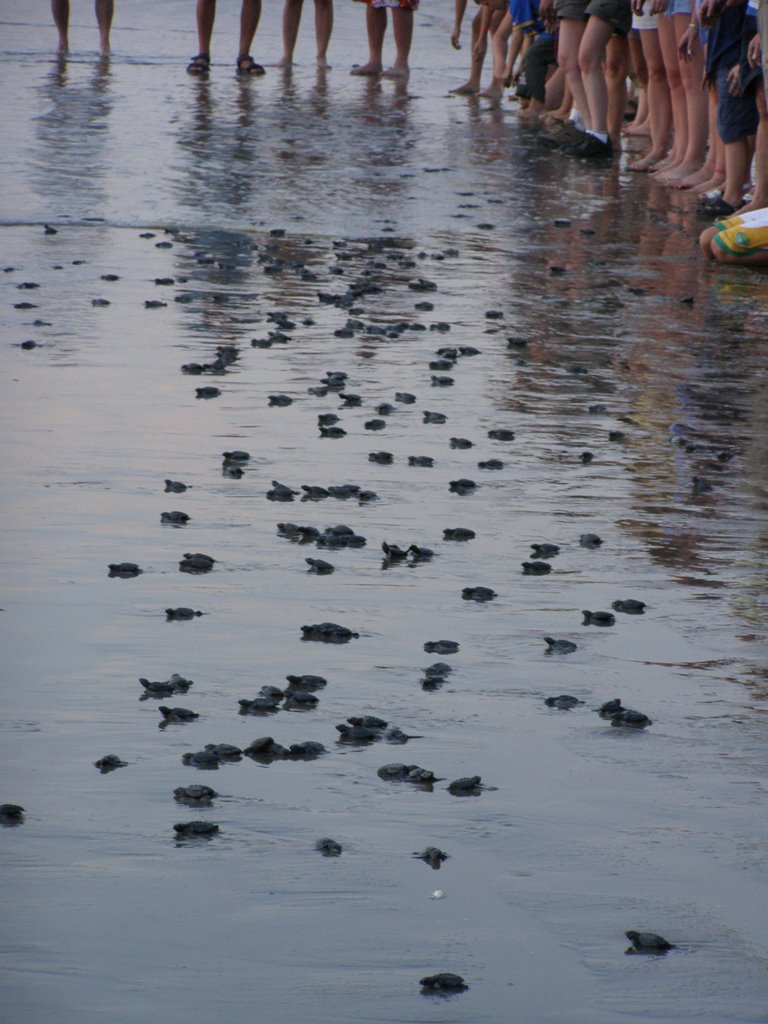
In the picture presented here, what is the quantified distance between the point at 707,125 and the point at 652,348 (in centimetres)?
535

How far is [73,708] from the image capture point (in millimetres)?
4035

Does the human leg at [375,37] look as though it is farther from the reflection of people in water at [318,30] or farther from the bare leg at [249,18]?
the bare leg at [249,18]

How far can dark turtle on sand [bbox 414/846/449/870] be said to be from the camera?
3383mm

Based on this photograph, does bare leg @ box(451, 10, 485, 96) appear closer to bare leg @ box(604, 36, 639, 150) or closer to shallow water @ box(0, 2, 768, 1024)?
bare leg @ box(604, 36, 639, 150)

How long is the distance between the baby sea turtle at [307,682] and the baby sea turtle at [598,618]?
0.82 m

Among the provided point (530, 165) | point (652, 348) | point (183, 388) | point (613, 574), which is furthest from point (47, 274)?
point (530, 165)

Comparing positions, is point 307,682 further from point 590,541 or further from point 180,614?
point 590,541

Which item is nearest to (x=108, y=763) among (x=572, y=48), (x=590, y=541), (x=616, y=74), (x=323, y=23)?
(x=590, y=541)

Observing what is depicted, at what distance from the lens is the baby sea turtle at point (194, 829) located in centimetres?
345

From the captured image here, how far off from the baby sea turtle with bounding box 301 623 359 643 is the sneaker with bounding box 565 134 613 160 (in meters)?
10.6

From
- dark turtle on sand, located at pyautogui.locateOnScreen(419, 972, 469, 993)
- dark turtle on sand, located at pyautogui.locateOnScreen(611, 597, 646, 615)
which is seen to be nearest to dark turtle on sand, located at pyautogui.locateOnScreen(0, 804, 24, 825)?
dark turtle on sand, located at pyautogui.locateOnScreen(419, 972, 469, 993)

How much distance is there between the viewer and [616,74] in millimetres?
14570

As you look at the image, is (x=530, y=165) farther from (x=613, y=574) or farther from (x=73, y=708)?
(x=73, y=708)

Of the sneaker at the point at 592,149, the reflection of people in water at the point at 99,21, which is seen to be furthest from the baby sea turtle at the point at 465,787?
the reflection of people in water at the point at 99,21
